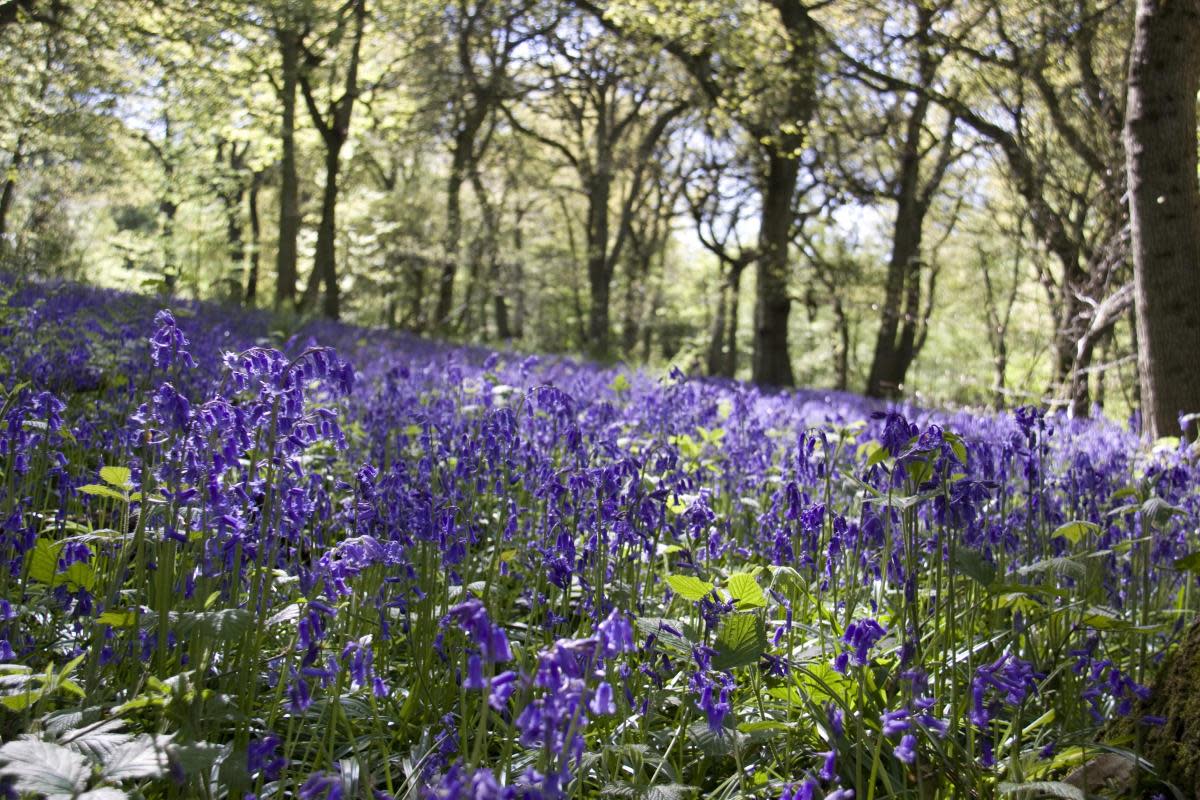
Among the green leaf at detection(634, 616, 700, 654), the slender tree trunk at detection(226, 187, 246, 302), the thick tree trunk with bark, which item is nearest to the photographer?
the green leaf at detection(634, 616, 700, 654)

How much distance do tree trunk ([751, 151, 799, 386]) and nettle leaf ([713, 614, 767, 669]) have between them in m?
15.7

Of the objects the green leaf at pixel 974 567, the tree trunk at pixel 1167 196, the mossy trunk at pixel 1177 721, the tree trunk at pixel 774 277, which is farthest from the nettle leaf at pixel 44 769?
the tree trunk at pixel 774 277

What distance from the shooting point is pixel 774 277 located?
17.9 meters

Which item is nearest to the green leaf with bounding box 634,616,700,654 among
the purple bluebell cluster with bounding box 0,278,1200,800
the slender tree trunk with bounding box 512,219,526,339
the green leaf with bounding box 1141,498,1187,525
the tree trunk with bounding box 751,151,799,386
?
the purple bluebell cluster with bounding box 0,278,1200,800

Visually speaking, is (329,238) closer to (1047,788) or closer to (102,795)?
(102,795)

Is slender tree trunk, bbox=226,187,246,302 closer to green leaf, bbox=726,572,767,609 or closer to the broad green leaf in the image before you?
the broad green leaf

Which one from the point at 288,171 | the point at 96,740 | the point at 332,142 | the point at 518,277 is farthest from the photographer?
the point at 518,277

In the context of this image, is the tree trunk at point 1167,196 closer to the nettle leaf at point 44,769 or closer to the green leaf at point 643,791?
the green leaf at point 643,791

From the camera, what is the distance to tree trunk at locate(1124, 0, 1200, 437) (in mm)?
5762

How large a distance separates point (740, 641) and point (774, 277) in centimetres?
1611

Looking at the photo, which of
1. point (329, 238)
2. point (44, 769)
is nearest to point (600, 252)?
point (329, 238)

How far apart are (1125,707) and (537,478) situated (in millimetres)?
2377

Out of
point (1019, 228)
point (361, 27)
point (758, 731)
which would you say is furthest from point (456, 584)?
point (361, 27)

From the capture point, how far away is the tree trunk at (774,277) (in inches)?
708
